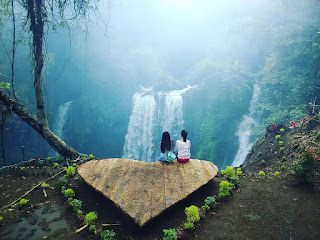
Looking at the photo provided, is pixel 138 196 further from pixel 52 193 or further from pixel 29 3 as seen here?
pixel 29 3

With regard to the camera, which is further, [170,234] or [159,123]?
[159,123]

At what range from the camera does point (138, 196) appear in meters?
4.12

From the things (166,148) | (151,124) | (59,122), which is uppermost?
(166,148)

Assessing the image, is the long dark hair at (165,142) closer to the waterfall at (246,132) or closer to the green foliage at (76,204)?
the green foliage at (76,204)

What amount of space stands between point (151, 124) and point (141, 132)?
4.30 feet

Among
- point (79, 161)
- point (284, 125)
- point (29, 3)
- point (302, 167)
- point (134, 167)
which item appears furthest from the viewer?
point (284, 125)

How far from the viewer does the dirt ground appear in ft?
11.6

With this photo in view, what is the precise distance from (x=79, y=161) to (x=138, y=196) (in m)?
4.00

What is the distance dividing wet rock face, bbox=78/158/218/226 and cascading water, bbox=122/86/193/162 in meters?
12.7

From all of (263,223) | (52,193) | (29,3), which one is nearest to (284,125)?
(263,223)

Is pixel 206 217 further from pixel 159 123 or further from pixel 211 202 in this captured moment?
pixel 159 123

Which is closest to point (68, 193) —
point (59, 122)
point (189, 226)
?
point (189, 226)

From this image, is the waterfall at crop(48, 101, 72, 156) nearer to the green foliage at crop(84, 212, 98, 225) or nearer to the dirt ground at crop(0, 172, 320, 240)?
the dirt ground at crop(0, 172, 320, 240)

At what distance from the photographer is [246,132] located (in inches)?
634
